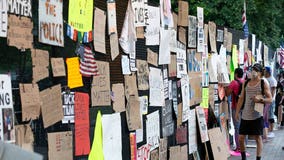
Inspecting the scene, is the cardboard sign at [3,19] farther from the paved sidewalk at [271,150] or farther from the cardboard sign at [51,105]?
the paved sidewalk at [271,150]

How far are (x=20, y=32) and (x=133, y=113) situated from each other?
8.33 ft

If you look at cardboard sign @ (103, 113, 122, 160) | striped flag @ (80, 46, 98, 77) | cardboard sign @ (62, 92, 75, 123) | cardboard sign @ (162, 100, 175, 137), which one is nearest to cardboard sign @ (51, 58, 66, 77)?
cardboard sign @ (62, 92, 75, 123)

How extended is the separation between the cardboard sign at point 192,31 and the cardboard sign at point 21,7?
5.09 meters

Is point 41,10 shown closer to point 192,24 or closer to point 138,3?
point 138,3

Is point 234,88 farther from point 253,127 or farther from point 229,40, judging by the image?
point 253,127

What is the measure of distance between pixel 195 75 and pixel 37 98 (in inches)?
212

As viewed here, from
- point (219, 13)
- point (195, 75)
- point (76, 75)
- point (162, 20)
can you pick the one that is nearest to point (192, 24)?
point (195, 75)

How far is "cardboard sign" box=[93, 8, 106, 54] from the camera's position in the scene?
5.24 m

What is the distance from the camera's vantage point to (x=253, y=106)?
1008cm

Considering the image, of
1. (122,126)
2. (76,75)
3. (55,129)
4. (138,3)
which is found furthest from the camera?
(138,3)

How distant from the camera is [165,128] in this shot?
7.40 metres

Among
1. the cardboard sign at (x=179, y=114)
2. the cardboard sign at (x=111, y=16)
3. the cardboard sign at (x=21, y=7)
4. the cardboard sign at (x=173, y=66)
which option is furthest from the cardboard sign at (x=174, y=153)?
the cardboard sign at (x=21, y=7)

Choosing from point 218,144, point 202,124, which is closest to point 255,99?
point 218,144

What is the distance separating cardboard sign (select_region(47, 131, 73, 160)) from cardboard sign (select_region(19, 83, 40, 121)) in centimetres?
32
